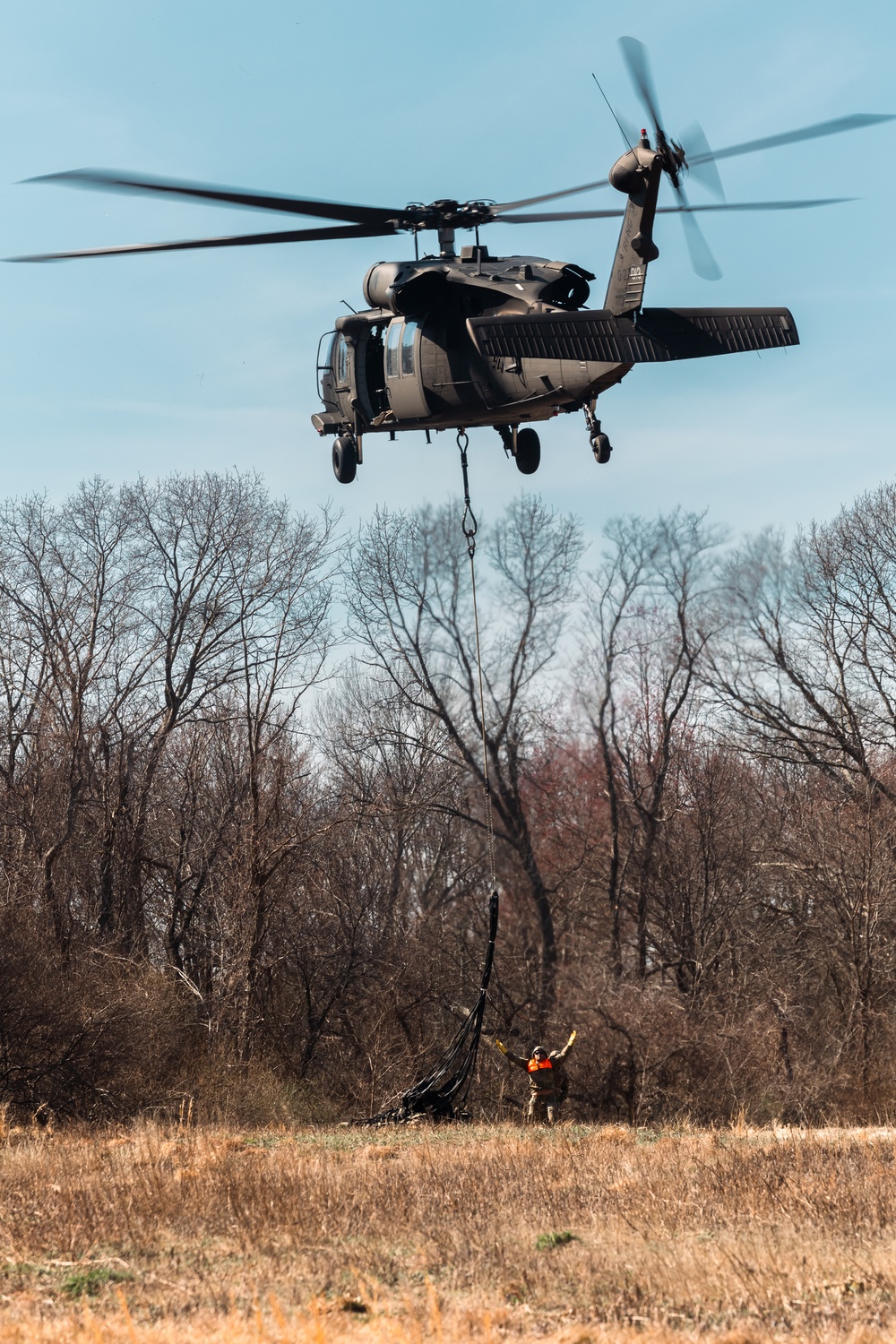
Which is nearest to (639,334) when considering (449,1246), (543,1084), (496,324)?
(496,324)

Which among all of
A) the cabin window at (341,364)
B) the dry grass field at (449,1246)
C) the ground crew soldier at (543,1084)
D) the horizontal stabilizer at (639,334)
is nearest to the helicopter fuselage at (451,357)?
the cabin window at (341,364)

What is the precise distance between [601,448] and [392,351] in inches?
116

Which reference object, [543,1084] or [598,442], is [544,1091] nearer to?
[543,1084]

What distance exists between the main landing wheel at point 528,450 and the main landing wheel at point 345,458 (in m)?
2.00

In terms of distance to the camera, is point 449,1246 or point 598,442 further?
point 598,442

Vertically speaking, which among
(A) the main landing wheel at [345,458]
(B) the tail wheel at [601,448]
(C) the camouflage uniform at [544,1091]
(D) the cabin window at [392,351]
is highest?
(D) the cabin window at [392,351]

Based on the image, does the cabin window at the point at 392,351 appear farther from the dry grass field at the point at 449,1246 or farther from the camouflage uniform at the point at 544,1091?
the camouflage uniform at the point at 544,1091

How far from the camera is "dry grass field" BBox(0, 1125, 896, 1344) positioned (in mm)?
5840

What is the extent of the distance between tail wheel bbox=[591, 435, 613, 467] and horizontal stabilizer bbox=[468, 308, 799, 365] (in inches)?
45.9

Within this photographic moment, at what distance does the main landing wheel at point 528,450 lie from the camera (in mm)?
14781

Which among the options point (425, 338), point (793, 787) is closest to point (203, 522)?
point (793, 787)

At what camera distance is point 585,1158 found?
37.8 feet

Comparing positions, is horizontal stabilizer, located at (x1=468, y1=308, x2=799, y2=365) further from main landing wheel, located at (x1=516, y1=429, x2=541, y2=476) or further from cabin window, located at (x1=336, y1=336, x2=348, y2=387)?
cabin window, located at (x1=336, y1=336, x2=348, y2=387)

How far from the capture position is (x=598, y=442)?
1272 centimetres
